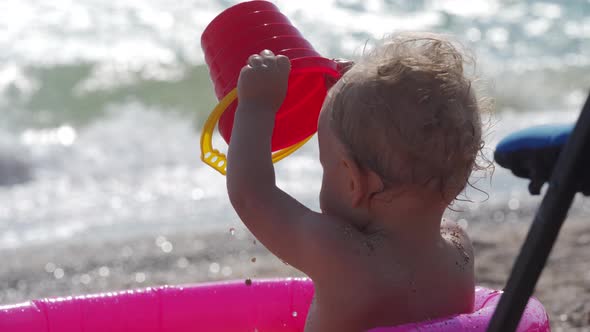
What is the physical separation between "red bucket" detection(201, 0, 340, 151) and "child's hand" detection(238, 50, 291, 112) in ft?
0.37

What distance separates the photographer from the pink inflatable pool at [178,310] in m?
2.40

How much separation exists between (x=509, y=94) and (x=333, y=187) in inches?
331

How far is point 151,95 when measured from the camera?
9.62 m

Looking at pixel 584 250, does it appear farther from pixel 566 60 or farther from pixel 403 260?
pixel 566 60

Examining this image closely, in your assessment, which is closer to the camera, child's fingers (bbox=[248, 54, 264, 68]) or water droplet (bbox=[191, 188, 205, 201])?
child's fingers (bbox=[248, 54, 264, 68])

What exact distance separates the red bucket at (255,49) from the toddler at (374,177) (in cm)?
18

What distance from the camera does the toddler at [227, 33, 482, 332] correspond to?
165cm

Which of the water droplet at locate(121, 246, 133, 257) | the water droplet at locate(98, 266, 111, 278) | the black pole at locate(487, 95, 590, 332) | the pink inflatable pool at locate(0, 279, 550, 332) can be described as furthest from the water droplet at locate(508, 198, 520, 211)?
the black pole at locate(487, 95, 590, 332)

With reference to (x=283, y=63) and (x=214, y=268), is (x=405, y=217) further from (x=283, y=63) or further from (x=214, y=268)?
(x=214, y=268)

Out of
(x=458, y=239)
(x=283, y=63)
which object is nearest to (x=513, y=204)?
(x=458, y=239)

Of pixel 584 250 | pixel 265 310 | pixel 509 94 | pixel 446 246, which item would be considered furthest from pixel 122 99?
pixel 446 246

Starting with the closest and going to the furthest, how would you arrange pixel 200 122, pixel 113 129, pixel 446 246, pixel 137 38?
pixel 446 246, pixel 113 129, pixel 200 122, pixel 137 38

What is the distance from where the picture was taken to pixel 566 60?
11672mm

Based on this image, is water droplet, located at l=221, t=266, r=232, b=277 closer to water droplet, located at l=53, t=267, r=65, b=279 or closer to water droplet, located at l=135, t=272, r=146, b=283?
water droplet, located at l=135, t=272, r=146, b=283
